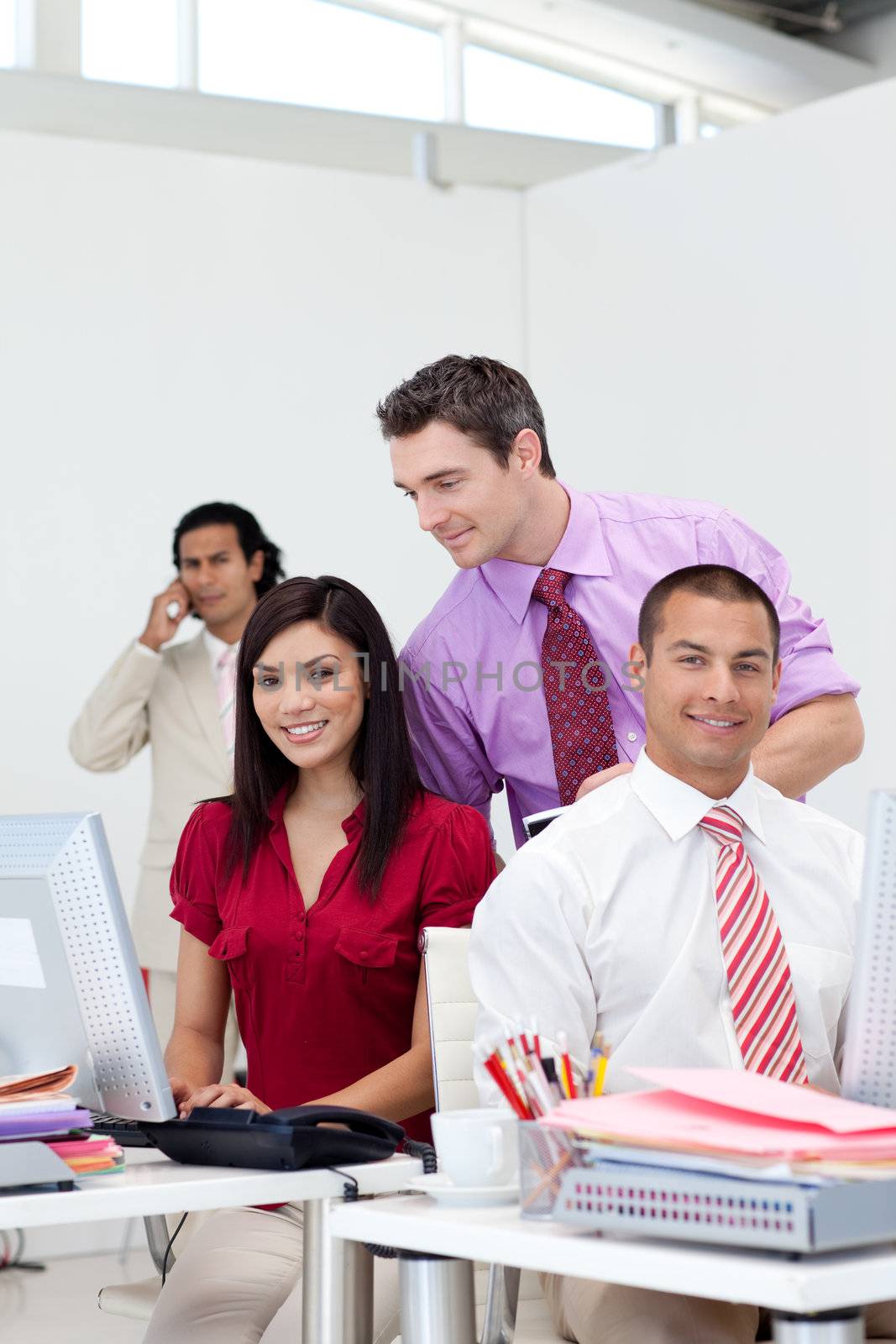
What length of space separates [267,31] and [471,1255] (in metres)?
5.12

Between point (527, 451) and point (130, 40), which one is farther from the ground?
point (130, 40)

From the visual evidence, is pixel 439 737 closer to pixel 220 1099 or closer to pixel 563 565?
pixel 563 565

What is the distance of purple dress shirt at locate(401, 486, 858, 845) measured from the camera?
2.55 metres

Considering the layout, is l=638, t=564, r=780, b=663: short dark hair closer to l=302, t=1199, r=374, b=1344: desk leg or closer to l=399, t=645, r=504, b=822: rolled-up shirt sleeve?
l=399, t=645, r=504, b=822: rolled-up shirt sleeve

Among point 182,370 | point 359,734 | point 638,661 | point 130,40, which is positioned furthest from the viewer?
point 130,40

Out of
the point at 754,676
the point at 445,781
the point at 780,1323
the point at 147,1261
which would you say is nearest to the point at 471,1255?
the point at 780,1323

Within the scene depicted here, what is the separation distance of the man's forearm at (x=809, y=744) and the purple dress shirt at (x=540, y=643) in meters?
0.04

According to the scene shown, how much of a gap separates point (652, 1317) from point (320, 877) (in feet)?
2.89

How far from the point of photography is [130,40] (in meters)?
5.30

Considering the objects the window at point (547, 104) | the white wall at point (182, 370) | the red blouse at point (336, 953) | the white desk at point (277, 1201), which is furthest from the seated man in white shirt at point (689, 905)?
the window at point (547, 104)

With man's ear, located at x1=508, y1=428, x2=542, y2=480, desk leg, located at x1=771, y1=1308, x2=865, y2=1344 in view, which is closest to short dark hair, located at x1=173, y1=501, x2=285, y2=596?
man's ear, located at x1=508, y1=428, x2=542, y2=480

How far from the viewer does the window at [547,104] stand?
20.4 feet

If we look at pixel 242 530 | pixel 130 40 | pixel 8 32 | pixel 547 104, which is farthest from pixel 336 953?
pixel 547 104

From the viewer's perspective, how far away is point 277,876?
2.30 meters
